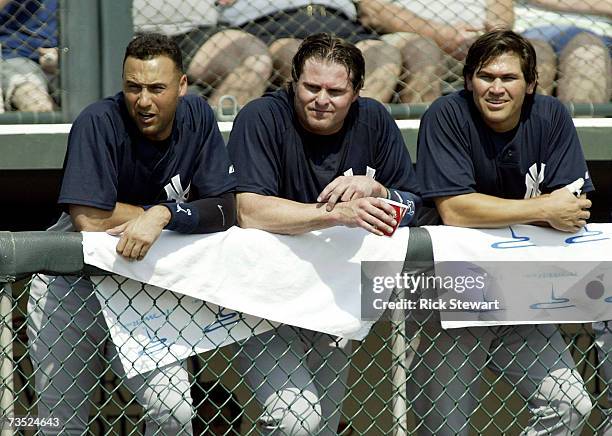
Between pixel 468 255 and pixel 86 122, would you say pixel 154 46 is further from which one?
pixel 468 255

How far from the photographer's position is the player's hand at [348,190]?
3.28 m

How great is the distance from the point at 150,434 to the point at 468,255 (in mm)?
1149

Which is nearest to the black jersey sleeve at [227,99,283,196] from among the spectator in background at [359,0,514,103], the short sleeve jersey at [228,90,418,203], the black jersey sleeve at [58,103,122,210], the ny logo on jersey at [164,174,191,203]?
the short sleeve jersey at [228,90,418,203]

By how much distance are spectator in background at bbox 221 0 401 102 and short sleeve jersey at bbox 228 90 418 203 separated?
4.38ft

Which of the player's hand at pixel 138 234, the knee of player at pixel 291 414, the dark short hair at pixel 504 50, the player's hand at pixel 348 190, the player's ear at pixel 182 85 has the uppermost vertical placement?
the dark short hair at pixel 504 50

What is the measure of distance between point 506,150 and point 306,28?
170 centimetres

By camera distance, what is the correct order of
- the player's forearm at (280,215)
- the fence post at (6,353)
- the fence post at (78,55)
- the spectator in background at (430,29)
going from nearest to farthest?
the fence post at (6,353)
the player's forearm at (280,215)
the fence post at (78,55)
the spectator in background at (430,29)

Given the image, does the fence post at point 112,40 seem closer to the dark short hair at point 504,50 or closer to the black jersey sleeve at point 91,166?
the black jersey sleeve at point 91,166

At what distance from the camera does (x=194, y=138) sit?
3.62 metres

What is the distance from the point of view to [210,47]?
16.6ft

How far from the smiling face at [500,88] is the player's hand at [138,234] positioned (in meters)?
1.31

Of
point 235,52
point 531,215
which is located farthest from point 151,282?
point 235,52

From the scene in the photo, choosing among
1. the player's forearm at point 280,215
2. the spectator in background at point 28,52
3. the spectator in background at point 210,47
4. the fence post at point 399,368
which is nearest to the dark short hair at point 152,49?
the player's forearm at point 280,215

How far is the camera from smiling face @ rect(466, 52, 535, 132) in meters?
3.69
